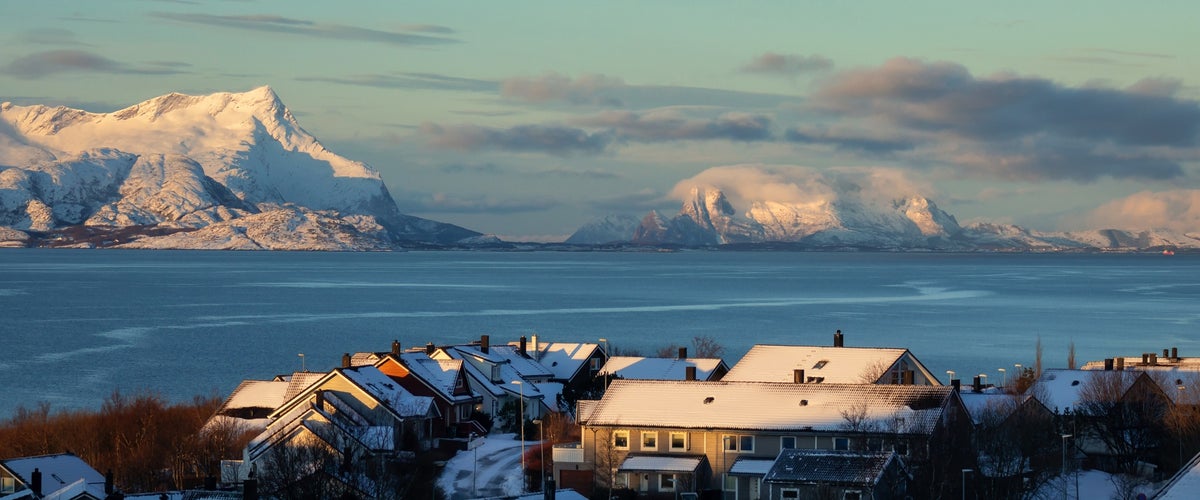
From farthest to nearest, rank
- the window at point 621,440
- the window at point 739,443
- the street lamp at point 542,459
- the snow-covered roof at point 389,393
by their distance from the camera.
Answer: the snow-covered roof at point 389,393, the street lamp at point 542,459, the window at point 621,440, the window at point 739,443

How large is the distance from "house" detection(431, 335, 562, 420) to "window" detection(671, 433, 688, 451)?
14.4 meters

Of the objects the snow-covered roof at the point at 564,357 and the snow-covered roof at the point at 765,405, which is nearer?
the snow-covered roof at the point at 765,405

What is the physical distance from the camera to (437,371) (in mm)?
57938

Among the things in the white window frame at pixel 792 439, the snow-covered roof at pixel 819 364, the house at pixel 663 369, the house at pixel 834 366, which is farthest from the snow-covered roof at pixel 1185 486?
the house at pixel 663 369

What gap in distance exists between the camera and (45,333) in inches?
4867

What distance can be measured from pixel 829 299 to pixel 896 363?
5241 inches

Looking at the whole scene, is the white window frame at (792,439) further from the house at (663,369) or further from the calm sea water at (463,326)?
the calm sea water at (463,326)

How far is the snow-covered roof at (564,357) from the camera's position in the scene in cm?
6825

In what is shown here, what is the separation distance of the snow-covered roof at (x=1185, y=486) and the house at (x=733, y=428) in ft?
32.2

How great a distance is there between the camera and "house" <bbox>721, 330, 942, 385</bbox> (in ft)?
177

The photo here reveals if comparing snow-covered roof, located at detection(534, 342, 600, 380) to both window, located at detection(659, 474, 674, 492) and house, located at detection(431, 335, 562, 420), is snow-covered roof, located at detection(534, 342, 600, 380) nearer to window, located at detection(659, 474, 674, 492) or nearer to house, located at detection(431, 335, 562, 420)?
house, located at detection(431, 335, 562, 420)

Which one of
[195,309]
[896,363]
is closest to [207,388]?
[896,363]

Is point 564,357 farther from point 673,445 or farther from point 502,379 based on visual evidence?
point 673,445

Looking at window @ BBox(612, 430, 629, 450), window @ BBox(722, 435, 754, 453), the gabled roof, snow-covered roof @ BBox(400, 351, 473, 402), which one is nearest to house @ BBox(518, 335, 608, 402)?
snow-covered roof @ BBox(400, 351, 473, 402)
